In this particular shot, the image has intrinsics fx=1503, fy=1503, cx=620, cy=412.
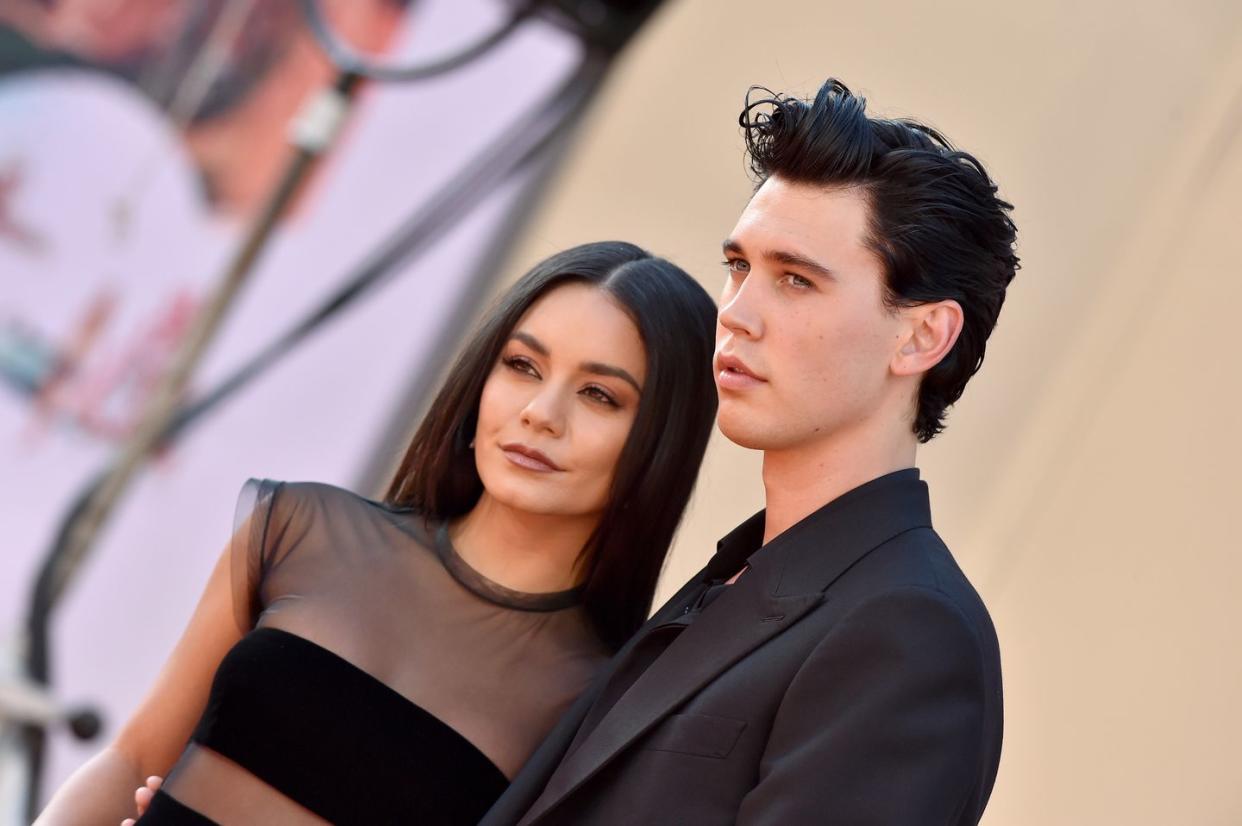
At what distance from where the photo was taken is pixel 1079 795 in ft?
7.42

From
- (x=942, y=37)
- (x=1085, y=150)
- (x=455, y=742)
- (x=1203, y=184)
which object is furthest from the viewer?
(x=942, y=37)

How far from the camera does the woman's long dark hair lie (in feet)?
6.15

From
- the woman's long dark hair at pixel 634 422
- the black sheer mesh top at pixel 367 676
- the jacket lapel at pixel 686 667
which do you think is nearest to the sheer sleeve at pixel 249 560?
the black sheer mesh top at pixel 367 676

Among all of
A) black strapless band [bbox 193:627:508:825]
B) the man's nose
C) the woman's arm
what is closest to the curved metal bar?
the woman's arm

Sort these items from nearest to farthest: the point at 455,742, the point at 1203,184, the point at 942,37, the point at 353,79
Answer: the point at 455,742, the point at 1203,184, the point at 942,37, the point at 353,79

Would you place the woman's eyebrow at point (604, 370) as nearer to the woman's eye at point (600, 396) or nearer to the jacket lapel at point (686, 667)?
the woman's eye at point (600, 396)

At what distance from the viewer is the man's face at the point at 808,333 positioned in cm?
146

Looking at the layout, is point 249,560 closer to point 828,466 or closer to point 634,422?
point 634,422

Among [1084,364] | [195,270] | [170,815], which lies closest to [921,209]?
[170,815]

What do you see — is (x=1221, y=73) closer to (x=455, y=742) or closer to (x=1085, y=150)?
(x=1085, y=150)

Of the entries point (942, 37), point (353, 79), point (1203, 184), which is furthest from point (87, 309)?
point (1203, 184)

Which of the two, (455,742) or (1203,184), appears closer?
(455,742)

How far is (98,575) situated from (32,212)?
1.03 m

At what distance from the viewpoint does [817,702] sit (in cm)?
130
